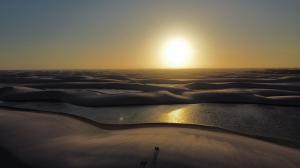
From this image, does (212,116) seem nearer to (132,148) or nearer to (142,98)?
(142,98)

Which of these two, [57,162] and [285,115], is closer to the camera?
[57,162]

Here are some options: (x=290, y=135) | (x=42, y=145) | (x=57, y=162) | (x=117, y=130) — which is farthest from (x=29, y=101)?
(x=290, y=135)

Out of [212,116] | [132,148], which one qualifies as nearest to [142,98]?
[212,116]

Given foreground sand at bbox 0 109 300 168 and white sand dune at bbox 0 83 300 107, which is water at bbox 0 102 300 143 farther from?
foreground sand at bbox 0 109 300 168

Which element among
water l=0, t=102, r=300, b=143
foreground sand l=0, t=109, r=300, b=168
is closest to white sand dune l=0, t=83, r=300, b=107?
water l=0, t=102, r=300, b=143

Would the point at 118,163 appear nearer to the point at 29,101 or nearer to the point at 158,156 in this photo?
the point at 158,156

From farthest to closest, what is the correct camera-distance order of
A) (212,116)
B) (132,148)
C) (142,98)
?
1. (142,98)
2. (212,116)
3. (132,148)
